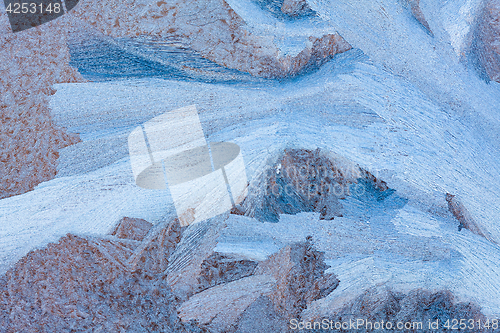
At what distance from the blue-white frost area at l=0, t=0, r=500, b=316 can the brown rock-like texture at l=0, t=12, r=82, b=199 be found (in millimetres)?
29

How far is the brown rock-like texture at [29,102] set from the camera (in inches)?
27.6

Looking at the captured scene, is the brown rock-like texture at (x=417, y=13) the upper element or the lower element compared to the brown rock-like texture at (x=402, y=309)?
upper

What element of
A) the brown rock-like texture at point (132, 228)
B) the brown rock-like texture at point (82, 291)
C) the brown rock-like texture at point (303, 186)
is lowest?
the brown rock-like texture at point (82, 291)

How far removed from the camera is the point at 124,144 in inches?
27.8

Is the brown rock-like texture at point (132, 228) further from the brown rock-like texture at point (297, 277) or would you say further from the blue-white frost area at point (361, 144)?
the brown rock-like texture at point (297, 277)

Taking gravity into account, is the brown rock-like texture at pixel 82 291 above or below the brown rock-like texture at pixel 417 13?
below

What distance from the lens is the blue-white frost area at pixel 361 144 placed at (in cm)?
71

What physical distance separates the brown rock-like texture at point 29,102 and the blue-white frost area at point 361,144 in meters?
0.03

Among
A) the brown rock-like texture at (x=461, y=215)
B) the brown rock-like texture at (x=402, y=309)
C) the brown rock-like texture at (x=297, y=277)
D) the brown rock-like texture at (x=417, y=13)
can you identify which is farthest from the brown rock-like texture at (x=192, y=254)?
the brown rock-like texture at (x=417, y=13)

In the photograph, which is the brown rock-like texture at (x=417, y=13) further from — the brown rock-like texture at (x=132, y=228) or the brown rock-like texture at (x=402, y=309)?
the brown rock-like texture at (x=132, y=228)

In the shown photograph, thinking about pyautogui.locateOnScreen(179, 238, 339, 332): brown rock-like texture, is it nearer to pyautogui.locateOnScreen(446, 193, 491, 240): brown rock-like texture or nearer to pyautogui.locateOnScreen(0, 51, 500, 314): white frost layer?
pyautogui.locateOnScreen(0, 51, 500, 314): white frost layer

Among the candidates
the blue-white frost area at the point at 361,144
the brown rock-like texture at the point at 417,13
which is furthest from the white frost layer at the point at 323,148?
the brown rock-like texture at the point at 417,13

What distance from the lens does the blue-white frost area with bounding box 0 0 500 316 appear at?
Result: 0.71 meters

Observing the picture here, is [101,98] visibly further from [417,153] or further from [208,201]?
[417,153]
